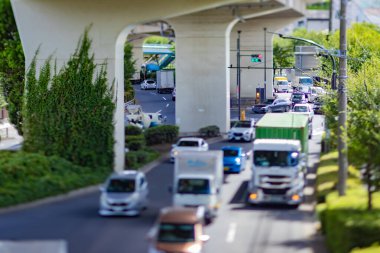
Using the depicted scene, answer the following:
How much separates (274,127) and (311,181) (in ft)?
8.07

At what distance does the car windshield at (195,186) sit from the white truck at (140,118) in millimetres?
28153

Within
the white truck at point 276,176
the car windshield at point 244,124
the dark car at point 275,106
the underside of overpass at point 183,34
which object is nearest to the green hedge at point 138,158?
the underside of overpass at point 183,34

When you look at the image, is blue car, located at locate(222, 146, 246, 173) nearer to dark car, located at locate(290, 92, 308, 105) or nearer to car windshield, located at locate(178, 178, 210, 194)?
car windshield, located at locate(178, 178, 210, 194)

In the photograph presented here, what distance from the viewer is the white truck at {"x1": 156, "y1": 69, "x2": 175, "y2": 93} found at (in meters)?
65.2

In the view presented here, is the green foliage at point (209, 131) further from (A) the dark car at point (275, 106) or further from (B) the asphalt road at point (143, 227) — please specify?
(B) the asphalt road at point (143, 227)

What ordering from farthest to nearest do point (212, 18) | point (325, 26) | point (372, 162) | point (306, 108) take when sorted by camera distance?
point (325, 26) < point (306, 108) < point (212, 18) < point (372, 162)

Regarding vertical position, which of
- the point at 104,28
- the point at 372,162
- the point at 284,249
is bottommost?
the point at 284,249

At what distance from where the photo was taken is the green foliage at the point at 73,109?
117 feet

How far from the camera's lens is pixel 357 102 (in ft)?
120

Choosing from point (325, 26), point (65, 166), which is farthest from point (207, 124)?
point (325, 26)

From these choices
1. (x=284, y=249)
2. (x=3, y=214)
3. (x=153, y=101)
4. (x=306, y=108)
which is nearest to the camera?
(x=284, y=249)

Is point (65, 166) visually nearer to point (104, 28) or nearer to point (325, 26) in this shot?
point (104, 28)

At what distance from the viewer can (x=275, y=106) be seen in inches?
2410

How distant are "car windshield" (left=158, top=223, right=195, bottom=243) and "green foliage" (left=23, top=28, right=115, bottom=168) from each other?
1458cm
